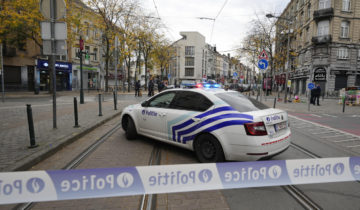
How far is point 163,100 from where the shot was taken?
5156mm

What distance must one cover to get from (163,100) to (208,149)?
1716mm

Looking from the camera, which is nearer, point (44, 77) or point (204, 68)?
point (44, 77)

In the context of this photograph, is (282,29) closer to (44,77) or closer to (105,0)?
(105,0)

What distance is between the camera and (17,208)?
2680mm

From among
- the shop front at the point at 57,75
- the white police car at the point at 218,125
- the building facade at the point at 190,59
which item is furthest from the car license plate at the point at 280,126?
the building facade at the point at 190,59

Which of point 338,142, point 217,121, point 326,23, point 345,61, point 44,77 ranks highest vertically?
point 326,23

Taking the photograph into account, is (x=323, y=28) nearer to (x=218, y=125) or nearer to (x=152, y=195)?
(x=218, y=125)

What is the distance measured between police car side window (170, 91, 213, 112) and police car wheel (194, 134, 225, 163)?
57 centimetres

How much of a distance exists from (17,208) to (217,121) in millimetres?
3045

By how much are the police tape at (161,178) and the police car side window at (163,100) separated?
2.84 meters

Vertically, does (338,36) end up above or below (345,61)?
above

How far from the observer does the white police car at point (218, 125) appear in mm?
3570

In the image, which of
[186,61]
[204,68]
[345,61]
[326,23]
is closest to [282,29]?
[326,23]

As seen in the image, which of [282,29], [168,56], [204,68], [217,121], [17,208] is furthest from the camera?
[204,68]
